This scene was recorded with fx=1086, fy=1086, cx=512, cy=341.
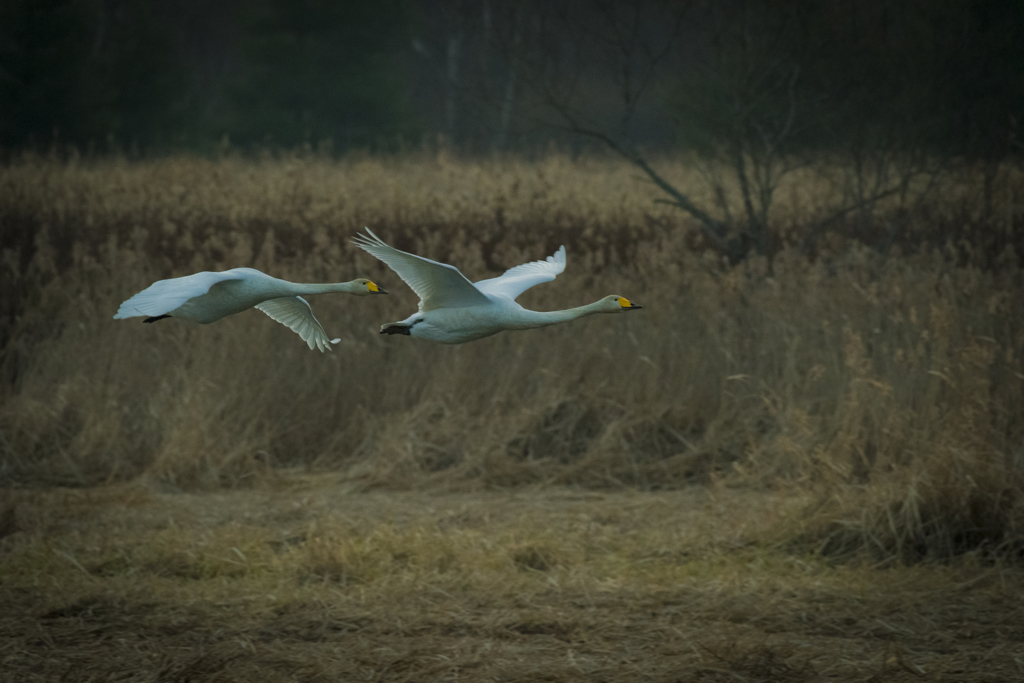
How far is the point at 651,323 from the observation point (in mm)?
7316

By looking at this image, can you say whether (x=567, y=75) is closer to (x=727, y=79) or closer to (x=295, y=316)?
(x=727, y=79)

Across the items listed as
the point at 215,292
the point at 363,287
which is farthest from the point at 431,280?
the point at 215,292

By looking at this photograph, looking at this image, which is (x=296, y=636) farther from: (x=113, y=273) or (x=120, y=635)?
(x=113, y=273)

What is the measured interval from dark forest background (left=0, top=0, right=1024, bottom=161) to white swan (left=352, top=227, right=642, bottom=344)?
6092 mm

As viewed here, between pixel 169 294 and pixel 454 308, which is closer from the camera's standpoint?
→ pixel 169 294

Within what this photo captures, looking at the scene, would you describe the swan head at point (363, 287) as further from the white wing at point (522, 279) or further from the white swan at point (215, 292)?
the white wing at point (522, 279)

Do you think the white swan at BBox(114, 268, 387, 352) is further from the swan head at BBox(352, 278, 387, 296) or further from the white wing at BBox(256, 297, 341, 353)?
the white wing at BBox(256, 297, 341, 353)

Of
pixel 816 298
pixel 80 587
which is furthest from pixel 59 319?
pixel 816 298

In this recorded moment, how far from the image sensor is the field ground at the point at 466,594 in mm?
4078

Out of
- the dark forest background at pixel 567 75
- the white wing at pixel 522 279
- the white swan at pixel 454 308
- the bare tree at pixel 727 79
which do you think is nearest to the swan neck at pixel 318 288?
the white swan at pixel 454 308

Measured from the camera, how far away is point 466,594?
484cm

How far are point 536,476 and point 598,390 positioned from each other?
0.73 meters

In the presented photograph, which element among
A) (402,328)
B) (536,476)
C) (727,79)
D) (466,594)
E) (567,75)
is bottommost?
(466,594)

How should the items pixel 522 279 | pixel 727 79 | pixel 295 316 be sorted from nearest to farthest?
1. pixel 295 316
2. pixel 522 279
3. pixel 727 79
